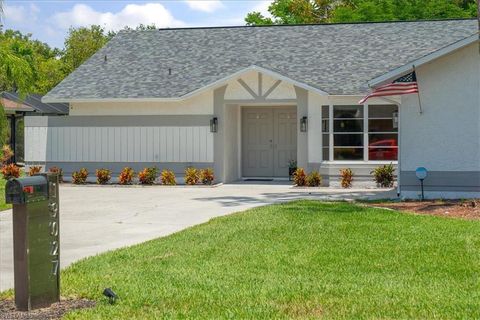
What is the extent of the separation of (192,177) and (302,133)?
12.5 ft

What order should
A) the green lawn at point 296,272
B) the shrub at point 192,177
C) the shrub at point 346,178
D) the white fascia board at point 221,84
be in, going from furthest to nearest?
the shrub at point 192,177, the white fascia board at point 221,84, the shrub at point 346,178, the green lawn at point 296,272

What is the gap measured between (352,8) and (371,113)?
22904mm

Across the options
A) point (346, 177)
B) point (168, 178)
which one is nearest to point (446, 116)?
point (346, 177)

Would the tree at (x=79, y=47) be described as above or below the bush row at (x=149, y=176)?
above

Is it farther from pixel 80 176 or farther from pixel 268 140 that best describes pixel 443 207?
pixel 80 176

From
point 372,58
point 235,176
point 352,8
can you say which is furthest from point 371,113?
point 352,8

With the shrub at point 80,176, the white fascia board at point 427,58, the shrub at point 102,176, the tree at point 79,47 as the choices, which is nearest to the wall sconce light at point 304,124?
the white fascia board at point 427,58

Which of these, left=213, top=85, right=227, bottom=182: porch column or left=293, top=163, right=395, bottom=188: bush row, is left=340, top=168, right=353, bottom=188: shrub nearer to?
left=293, top=163, right=395, bottom=188: bush row

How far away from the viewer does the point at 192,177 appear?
24688 mm

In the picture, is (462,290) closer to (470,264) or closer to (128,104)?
(470,264)

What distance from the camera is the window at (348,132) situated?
24.0 meters

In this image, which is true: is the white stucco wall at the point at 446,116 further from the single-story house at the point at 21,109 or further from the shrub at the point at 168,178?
the single-story house at the point at 21,109

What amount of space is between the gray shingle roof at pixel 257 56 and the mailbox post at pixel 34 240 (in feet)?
57.3

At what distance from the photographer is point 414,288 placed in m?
8.08
